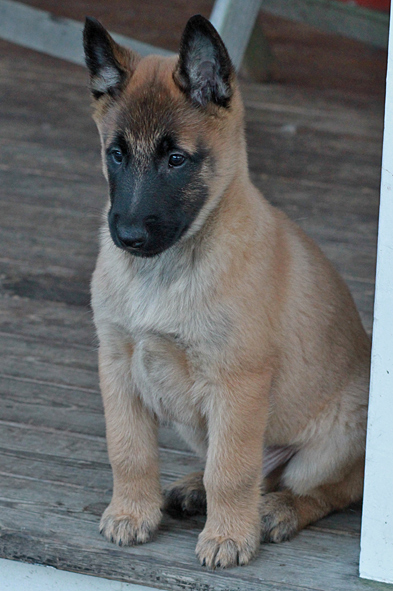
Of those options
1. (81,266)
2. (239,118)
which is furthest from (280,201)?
(239,118)

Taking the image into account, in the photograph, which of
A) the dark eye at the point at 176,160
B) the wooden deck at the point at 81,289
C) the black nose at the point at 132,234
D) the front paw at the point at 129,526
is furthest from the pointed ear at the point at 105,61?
the front paw at the point at 129,526

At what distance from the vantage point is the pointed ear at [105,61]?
8.16 feet

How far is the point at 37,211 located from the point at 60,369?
1.84m

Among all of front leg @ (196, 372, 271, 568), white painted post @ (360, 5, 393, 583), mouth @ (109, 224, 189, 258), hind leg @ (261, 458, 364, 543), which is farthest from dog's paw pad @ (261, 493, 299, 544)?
mouth @ (109, 224, 189, 258)

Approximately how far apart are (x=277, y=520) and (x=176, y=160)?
1.19 meters

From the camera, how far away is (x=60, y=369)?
3.82 meters

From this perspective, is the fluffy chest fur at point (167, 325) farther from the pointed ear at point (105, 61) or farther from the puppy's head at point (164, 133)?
the pointed ear at point (105, 61)

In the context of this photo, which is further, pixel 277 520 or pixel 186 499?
pixel 186 499

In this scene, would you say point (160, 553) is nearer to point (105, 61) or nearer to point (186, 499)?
point (186, 499)

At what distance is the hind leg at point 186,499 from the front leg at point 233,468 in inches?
11.1

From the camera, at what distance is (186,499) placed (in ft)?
9.38

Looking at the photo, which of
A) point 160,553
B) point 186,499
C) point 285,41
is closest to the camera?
point 160,553

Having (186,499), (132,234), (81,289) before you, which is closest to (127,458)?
(186,499)

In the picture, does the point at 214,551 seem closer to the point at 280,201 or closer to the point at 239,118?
the point at 239,118
